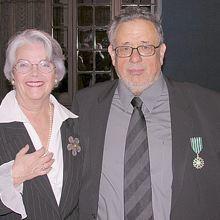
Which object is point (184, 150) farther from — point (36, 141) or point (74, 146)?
point (36, 141)

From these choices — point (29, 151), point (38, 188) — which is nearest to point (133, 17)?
point (29, 151)

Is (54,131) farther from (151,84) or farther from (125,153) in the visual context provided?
(151,84)

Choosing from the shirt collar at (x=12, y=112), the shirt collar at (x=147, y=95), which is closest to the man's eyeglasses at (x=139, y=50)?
the shirt collar at (x=147, y=95)

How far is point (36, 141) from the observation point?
187 centimetres

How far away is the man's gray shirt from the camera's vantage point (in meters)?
1.83

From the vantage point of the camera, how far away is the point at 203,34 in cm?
584

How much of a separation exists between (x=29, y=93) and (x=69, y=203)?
0.55m

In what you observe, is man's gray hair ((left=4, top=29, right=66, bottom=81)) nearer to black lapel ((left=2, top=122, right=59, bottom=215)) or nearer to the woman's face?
the woman's face

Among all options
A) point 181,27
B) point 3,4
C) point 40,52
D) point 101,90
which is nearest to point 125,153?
point 101,90

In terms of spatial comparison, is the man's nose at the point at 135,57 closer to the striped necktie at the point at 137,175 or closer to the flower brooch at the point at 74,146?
the striped necktie at the point at 137,175

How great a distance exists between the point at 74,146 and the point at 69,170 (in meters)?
0.13

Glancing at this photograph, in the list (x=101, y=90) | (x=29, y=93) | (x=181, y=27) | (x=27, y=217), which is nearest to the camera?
(x=27, y=217)

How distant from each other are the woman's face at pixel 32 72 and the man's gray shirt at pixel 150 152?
14.8 inches

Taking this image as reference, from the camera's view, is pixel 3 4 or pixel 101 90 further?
pixel 3 4
